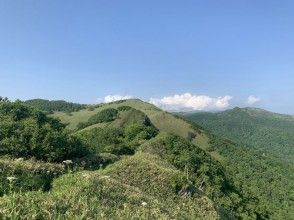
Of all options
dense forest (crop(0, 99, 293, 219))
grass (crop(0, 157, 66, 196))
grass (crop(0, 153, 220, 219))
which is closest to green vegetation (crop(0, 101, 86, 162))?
dense forest (crop(0, 99, 293, 219))

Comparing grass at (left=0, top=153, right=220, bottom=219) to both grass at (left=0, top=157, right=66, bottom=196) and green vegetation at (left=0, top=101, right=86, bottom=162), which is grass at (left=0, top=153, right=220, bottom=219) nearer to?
grass at (left=0, top=157, right=66, bottom=196)

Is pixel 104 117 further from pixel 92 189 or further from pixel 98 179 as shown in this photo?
pixel 92 189

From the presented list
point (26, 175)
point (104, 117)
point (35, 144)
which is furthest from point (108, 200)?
Answer: point (104, 117)

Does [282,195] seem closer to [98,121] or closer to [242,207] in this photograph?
[98,121]

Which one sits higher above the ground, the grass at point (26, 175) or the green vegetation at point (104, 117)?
the green vegetation at point (104, 117)

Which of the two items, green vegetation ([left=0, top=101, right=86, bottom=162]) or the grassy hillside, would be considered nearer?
the grassy hillside

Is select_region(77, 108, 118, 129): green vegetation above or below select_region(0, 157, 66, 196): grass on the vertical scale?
above

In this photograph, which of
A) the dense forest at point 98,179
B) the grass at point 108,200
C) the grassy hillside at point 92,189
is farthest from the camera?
the dense forest at point 98,179

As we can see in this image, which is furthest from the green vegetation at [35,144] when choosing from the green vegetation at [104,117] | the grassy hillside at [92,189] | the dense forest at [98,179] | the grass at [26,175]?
the green vegetation at [104,117]

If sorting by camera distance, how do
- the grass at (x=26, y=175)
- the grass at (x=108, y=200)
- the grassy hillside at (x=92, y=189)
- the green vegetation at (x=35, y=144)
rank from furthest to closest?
1. the green vegetation at (x=35, y=144)
2. the grass at (x=26, y=175)
3. the grassy hillside at (x=92, y=189)
4. the grass at (x=108, y=200)

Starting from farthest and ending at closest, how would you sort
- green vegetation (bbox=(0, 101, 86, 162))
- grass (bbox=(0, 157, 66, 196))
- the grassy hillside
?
green vegetation (bbox=(0, 101, 86, 162))
grass (bbox=(0, 157, 66, 196))
the grassy hillside

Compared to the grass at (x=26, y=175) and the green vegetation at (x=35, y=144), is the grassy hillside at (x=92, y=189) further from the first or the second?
the green vegetation at (x=35, y=144)

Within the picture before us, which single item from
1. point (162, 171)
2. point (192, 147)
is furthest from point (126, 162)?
point (192, 147)

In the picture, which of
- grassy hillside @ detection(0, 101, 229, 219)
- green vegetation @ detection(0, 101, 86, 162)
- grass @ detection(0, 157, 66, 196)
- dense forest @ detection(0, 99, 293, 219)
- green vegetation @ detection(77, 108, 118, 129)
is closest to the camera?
grassy hillside @ detection(0, 101, 229, 219)
